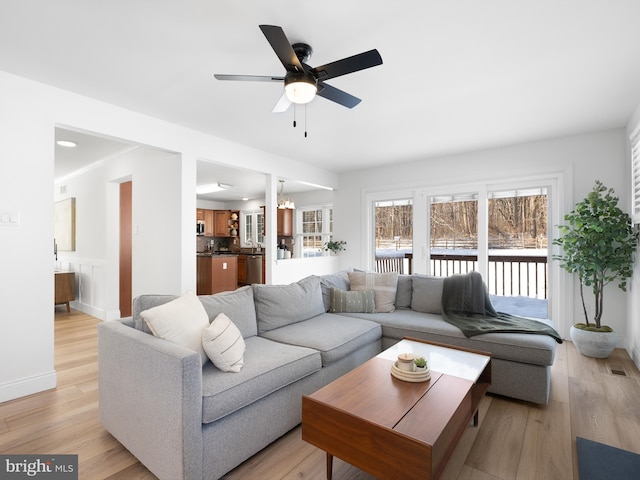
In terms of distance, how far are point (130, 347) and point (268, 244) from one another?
306 cm

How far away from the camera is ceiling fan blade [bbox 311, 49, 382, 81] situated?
1.83 metres

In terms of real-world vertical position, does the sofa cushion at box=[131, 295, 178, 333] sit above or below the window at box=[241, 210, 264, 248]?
below

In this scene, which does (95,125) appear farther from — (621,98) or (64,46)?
(621,98)

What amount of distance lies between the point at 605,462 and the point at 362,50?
9.40 ft

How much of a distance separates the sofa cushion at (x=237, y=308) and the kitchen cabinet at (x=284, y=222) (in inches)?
211

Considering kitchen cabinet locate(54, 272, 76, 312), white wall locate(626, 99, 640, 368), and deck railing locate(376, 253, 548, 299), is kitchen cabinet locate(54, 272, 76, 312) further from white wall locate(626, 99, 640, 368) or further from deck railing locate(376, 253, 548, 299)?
white wall locate(626, 99, 640, 368)

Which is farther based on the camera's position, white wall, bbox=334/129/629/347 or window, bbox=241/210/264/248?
window, bbox=241/210/264/248

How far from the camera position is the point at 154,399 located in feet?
5.32

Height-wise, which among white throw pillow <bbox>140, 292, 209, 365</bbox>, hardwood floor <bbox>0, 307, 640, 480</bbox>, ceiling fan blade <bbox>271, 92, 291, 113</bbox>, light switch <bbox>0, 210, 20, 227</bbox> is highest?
ceiling fan blade <bbox>271, 92, 291, 113</bbox>

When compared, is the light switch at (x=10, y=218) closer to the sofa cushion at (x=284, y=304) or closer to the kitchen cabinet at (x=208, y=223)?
the sofa cushion at (x=284, y=304)

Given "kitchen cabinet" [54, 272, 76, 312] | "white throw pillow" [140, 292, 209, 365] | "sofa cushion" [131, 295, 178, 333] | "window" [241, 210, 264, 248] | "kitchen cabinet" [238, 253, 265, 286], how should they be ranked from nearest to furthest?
"white throw pillow" [140, 292, 209, 365] → "sofa cushion" [131, 295, 178, 333] → "kitchen cabinet" [54, 272, 76, 312] → "kitchen cabinet" [238, 253, 265, 286] → "window" [241, 210, 264, 248]

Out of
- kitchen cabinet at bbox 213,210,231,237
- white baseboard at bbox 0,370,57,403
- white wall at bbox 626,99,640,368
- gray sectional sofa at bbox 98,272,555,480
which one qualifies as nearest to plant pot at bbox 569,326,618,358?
white wall at bbox 626,99,640,368

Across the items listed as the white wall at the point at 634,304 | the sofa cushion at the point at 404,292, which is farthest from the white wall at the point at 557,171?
the sofa cushion at the point at 404,292

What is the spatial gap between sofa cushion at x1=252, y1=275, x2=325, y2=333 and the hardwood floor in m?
0.90
